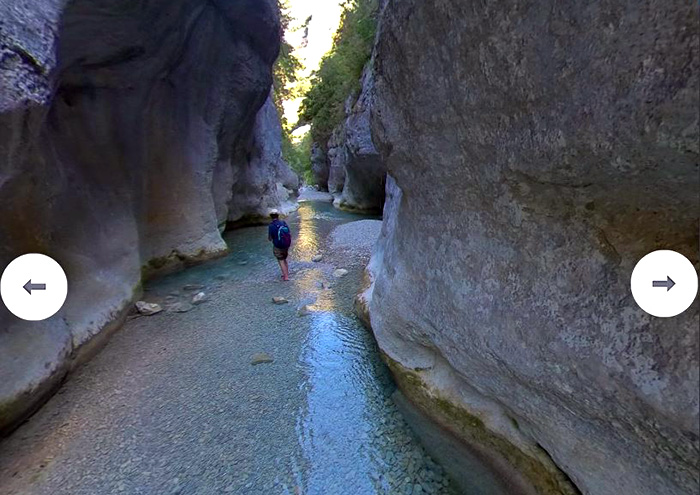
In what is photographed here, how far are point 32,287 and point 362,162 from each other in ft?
54.2

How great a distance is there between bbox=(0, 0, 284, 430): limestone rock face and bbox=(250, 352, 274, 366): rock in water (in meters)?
2.32

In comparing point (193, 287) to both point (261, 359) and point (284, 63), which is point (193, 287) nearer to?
point (261, 359)

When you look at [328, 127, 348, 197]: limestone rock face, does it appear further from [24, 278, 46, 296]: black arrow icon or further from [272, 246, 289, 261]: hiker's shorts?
[24, 278, 46, 296]: black arrow icon

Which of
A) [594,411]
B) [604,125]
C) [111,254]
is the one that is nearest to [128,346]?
[111,254]

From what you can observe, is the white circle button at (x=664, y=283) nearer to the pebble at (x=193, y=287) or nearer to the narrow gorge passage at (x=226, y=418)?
the narrow gorge passage at (x=226, y=418)

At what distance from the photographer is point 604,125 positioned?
1.68 m

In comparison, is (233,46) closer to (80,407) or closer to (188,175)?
(188,175)

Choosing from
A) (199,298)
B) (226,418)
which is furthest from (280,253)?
(226,418)

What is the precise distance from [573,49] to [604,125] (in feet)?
1.40

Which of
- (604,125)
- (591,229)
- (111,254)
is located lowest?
(111,254)

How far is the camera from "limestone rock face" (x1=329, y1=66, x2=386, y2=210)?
17322mm

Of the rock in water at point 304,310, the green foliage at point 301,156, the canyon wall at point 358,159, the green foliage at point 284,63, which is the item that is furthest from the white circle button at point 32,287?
the green foliage at point 301,156

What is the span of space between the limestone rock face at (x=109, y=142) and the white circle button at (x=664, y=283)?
16.8 ft

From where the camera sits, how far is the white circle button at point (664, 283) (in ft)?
5.32
